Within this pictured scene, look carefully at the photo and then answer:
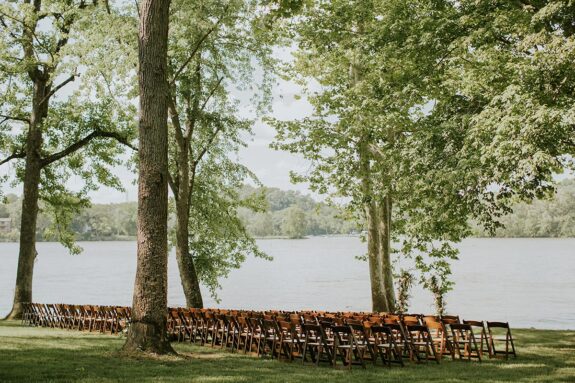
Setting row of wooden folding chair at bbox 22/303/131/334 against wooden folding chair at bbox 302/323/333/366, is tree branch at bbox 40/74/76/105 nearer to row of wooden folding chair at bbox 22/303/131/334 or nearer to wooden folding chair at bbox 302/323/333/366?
row of wooden folding chair at bbox 22/303/131/334

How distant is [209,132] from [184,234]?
442cm

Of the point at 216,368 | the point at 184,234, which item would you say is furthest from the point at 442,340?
the point at 184,234

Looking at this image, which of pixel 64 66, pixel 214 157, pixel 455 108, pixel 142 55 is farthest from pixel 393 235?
pixel 142 55

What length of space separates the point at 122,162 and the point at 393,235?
12.3 m

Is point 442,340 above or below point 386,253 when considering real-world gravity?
below

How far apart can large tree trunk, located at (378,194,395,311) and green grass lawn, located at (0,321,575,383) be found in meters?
9.07

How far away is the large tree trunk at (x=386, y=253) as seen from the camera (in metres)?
22.5

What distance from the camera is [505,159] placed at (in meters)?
10.4

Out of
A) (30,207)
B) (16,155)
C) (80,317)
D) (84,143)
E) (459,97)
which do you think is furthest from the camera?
(16,155)

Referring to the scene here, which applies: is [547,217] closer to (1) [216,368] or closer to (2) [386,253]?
(2) [386,253]

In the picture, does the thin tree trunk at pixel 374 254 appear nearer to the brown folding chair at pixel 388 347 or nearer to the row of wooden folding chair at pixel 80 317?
the row of wooden folding chair at pixel 80 317

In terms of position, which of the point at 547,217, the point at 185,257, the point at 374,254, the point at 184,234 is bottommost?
the point at 185,257

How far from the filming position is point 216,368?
9.98 metres

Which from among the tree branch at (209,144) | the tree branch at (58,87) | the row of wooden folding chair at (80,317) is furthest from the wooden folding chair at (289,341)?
the tree branch at (58,87)
